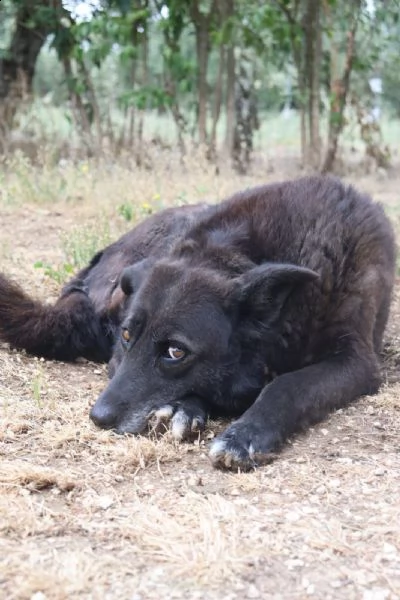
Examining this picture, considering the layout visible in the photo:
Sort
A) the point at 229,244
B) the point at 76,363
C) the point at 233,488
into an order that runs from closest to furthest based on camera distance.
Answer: the point at 233,488 < the point at 229,244 < the point at 76,363

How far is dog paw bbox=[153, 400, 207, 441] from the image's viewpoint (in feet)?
10.6

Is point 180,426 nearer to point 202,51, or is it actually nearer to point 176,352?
point 176,352

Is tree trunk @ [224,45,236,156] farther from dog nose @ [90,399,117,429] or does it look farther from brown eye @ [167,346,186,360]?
dog nose @ [90,399,117,429]

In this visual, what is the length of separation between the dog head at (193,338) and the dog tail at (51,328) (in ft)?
2.88

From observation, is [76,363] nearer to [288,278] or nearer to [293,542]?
[288,278]

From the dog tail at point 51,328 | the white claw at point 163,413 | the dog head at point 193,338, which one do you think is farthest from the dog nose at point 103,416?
the dog tail at point 51,328

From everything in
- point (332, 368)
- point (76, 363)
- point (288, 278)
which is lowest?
point (76, 363)

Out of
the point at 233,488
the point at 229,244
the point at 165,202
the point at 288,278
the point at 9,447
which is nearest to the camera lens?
the point at 233,488

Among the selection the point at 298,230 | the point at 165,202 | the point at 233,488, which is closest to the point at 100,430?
the point at 233,488

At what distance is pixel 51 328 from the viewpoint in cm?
423

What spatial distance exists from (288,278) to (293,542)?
128 centimetres

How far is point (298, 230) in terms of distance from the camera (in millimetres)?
3752

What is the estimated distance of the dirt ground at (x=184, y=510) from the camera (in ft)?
7.02

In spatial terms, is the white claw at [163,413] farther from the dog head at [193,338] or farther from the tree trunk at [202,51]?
the tree trunk at [202,51]
